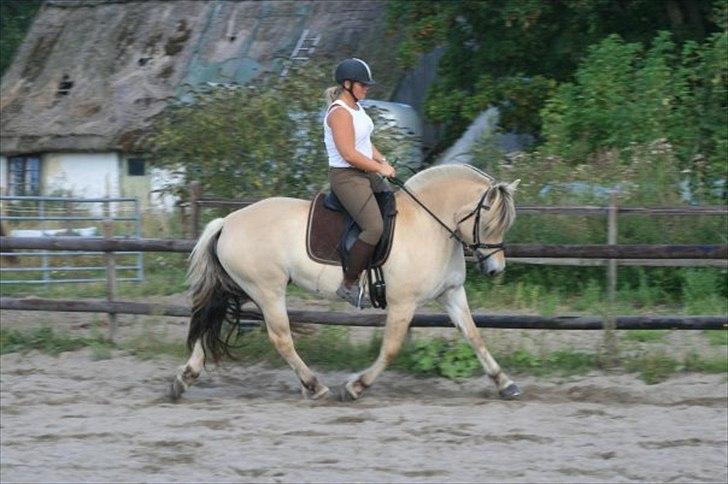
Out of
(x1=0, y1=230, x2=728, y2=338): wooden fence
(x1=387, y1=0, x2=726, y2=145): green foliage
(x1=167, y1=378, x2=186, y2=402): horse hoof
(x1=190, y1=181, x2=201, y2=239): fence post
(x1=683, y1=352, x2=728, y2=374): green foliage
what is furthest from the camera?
(x1=387, y1=0, x2=726, y2=145): green foliage

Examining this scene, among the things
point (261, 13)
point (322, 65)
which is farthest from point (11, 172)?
point (322, 65)

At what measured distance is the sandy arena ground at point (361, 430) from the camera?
6.43 m

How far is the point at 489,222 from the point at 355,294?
106 cm

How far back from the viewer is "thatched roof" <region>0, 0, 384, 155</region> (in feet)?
90.5

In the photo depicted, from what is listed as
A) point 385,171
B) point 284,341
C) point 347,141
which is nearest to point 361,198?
point 385,171

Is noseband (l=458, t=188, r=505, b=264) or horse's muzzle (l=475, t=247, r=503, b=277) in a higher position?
noseband (l=458, t=188, r=505, b=264)

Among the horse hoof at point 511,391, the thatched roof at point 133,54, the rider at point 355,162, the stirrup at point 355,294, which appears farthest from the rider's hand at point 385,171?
the thatched roof at point 133,54

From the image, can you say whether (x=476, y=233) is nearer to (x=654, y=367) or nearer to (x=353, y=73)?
(x=353, y=73)

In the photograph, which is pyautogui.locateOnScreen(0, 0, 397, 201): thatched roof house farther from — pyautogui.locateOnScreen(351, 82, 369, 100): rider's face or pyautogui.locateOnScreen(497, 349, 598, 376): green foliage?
pyautogui.locateOnScreen(351, 82, 369, 100): rider's face

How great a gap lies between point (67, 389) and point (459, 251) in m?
3.24

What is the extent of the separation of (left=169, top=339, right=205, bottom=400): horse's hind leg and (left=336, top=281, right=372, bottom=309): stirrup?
117 cm

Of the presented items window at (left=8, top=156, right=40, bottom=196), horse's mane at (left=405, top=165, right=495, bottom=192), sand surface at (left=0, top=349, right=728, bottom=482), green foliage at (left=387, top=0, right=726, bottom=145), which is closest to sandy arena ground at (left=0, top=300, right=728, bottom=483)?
sand surface at (left=0, top=349, right=728, bottom=482)

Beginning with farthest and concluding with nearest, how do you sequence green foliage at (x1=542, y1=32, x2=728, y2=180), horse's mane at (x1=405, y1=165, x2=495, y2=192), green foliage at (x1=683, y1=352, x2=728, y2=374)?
green foliage at (x1=542, y1=32, x2=728, y2=180) < green foliage at (x1=683, y1=352, x2=728, y2=374) < horse's mane at (x1=405, y1=165, x2=495, y2=192)

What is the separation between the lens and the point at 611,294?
35.3 ft
